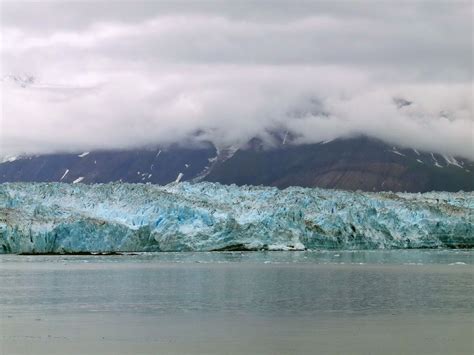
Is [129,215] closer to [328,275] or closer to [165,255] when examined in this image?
[165,255]

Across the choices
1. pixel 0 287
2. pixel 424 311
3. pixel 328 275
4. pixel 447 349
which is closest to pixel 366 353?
pixel 447 349

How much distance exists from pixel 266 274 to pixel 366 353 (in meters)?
20.6

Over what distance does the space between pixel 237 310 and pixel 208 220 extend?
1246 inches

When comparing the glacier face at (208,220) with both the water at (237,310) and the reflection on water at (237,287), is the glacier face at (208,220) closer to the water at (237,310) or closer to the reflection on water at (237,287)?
the reflection on water at (237,287)

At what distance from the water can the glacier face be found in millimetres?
10816

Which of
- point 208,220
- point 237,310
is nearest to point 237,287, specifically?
point 237,310

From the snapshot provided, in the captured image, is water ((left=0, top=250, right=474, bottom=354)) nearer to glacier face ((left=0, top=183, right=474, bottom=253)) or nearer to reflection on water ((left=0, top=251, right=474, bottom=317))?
reflection on water ((left=0, top=251, right=474, bottom=317))

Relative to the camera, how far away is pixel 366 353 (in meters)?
15.2

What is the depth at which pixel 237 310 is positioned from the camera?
22.1 m

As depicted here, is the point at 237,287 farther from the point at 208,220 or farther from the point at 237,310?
the point at 208,220

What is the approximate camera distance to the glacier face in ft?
169

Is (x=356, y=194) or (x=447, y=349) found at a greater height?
(x=356, y=194)

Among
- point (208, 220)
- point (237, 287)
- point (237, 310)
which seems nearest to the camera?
point (237, 310)

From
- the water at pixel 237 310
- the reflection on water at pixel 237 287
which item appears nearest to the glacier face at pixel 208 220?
the reflection on water at pixel 237 287
